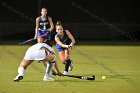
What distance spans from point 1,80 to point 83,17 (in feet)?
67.7

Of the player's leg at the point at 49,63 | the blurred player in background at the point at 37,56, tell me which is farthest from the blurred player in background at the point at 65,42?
the blurred player in background at the point at 37,56

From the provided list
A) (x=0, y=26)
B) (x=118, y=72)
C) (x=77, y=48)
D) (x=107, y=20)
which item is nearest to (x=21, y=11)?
(x=0, y=26)

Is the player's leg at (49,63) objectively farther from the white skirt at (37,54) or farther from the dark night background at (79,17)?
the dark night background at (79,17)

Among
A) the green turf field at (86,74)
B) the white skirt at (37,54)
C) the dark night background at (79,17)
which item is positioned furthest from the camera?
the dark night background at (79,17)

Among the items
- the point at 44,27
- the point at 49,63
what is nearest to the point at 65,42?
the point at 44,27

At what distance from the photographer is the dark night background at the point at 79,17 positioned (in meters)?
32.8

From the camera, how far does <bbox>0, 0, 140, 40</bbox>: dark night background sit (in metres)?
32.8

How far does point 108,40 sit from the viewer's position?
33.4 m

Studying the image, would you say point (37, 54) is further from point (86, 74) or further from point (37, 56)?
point (86, 74)

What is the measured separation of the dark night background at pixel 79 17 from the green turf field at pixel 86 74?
7821 mm

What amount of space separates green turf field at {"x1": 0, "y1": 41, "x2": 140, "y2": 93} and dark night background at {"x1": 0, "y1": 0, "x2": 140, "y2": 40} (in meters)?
7.82

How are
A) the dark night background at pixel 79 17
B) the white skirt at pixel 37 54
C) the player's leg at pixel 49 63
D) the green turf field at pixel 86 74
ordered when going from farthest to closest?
the dark night background at pixel 79 17
the player's leg at pixel 49 63
the white skirt at pixel 37 54
the green turf field at pixel 86 74

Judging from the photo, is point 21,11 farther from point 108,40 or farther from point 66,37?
point 66,37

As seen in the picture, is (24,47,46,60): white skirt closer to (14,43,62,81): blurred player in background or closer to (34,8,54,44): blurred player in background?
(14,43,62,81): blurred player in background
